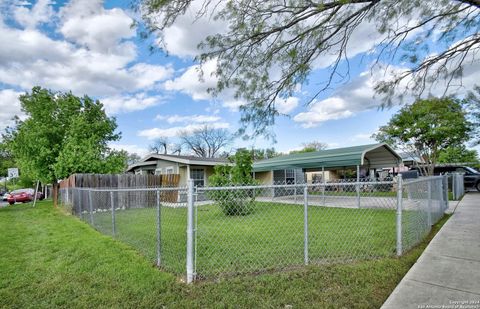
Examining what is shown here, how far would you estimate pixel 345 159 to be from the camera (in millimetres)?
14805

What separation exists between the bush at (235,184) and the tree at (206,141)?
38173 millimetres

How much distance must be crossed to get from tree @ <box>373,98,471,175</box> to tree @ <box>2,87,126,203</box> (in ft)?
65.5

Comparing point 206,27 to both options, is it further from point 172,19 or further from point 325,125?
point 325,125

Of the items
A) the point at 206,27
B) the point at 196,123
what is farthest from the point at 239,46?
the point at 196,123

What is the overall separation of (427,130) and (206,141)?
117ft

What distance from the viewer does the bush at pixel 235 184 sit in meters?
10.4

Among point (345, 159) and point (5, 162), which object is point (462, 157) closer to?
point (345, 159)

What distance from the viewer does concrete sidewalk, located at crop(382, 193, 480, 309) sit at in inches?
115

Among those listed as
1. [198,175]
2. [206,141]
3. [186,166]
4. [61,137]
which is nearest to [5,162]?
[206,141]

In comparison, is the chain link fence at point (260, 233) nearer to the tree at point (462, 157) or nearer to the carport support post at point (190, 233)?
the carport support post at point (190, 233)

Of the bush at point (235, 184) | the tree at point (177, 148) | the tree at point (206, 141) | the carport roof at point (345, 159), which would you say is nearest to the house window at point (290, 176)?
the carport roof at point (345, 159)

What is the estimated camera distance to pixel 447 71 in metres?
5.70

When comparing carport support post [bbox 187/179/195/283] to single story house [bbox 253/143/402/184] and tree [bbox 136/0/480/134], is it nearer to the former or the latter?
tree [bbox 136/0/480/134]

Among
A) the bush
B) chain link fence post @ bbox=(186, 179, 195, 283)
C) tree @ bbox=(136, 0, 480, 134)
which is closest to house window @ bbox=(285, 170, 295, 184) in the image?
the bush
